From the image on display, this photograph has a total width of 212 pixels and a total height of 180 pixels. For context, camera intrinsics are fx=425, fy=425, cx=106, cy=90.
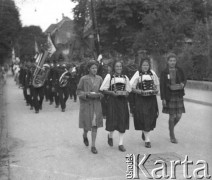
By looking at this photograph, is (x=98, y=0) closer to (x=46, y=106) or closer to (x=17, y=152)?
(x=46, y=106)

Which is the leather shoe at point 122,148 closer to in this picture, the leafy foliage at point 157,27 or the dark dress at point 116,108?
the dark dress at point 116,108

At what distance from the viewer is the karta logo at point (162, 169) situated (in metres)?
5.69

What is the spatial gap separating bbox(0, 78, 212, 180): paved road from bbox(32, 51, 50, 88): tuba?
2.00m

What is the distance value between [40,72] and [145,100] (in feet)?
23.7

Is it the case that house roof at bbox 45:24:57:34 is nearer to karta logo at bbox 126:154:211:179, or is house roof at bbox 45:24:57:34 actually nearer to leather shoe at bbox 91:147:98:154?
leather shoe at bbox 91:147:98:154

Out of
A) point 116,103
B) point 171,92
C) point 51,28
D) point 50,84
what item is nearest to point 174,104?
point 171,92

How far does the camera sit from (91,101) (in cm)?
747

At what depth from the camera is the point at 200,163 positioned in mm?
6320

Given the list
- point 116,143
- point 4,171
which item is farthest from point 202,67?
point 4,171

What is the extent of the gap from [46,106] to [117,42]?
73.7 feet

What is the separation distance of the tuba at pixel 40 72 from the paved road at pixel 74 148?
2.00m

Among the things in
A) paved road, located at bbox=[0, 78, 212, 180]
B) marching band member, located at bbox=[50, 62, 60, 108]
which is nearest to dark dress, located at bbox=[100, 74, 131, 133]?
paved road, located at bbox=[0, 78, 212, 180]

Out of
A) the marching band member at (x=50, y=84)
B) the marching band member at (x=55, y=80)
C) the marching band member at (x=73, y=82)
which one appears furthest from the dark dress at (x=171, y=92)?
the marching band member at (x=73, y=82)

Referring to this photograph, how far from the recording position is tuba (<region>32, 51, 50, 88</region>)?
13723mm
